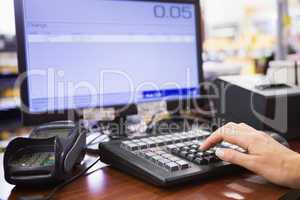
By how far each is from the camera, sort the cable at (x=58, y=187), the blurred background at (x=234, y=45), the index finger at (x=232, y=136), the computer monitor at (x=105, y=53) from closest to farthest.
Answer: the cable at (x=58, y=187) < the index finger at (x=232, y=136) < the computer monitor at (x=105, y=53) < the blurred background at (x=234, y=45)

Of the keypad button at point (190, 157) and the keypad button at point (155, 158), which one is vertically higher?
the keypad button at point (155, 158)

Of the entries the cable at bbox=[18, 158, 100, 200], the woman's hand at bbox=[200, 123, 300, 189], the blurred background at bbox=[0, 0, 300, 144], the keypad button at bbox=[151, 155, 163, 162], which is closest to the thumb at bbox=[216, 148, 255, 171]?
the woman's hand at bbox=[200, 123, 300, 189]

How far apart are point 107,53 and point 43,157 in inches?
13.4

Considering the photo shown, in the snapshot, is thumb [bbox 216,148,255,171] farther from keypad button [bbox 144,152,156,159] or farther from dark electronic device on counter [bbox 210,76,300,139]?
dark electronic device on counter [bbox 210,76,300,139]

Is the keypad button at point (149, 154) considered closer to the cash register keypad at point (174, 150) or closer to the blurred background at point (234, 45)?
the cash register keypad at point (174, 150)

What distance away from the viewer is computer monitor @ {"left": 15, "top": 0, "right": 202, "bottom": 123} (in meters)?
0.70

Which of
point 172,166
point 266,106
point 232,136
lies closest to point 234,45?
point 266,106

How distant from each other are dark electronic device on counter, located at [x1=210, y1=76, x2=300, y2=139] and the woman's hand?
216 millimetres

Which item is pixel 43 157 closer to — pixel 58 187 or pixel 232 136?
pixel 58 187

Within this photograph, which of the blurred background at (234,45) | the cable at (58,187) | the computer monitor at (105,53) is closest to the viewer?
the cable at (58,187)

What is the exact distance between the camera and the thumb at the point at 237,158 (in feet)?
1.69

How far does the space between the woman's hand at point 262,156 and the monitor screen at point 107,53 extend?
0.31 meters

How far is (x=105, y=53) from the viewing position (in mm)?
786

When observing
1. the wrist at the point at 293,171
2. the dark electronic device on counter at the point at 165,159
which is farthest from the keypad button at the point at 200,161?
the wrist at the point at 293,171
